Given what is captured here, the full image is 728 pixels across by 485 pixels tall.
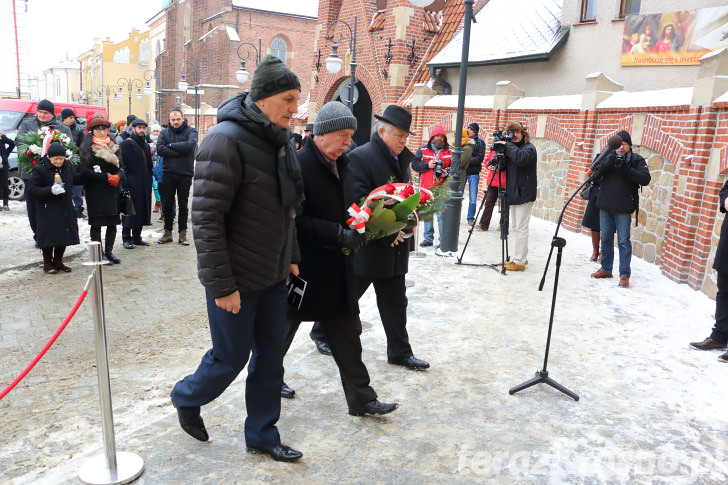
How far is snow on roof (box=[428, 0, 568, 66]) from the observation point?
1354cm

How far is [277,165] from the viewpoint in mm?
2947

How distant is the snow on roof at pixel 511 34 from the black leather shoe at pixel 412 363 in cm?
1023

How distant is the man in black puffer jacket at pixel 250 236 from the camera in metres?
2.78

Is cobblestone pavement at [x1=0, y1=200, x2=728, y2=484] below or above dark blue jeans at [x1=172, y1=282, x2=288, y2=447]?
below

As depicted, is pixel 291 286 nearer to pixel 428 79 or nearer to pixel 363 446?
pixel 363 446

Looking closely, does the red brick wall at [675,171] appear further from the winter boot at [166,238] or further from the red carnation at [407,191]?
the winter boot at [166,238]

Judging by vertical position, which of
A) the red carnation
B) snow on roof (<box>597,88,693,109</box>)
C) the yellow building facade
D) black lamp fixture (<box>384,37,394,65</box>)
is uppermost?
the yellow building facade

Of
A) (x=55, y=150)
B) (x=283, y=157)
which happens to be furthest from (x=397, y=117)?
(x=55, y=150)

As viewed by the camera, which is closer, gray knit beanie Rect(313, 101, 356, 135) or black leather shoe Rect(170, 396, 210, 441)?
black leather shoe Rect(170, 396, 210, 441)

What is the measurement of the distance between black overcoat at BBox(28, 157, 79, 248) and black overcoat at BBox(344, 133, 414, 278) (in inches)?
187

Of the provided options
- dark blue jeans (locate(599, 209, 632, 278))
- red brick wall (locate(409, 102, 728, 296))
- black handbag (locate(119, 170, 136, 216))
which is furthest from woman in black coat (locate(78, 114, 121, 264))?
red brick wall (locate(409, 102, 728, 296))

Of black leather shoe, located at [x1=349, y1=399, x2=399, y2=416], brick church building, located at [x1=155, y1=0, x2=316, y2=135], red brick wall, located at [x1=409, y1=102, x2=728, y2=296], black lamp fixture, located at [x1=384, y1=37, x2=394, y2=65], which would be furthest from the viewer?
brick church building, located at [x1=155, y1=0, x2=316, y2=135]

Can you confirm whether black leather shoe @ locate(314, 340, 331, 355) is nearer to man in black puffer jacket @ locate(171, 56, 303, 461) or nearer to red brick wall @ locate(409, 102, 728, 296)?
man in black puffer jacket @ locate(171, 56, 303, 461)

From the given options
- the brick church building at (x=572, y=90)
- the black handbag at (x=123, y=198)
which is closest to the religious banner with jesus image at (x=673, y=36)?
the brick church building at (x=572, y=90)
